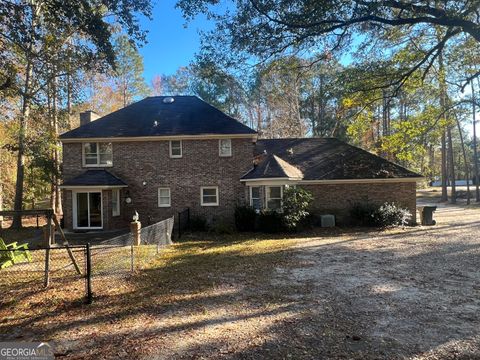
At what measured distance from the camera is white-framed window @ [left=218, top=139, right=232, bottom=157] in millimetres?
19641

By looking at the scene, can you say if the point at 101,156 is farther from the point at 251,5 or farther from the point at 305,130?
the point at 305,130

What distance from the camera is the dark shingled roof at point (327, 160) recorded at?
63.3ft

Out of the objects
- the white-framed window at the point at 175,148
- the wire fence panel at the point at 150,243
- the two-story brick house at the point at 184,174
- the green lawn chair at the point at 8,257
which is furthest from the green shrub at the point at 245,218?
the green lawn chair at the point at 8,257

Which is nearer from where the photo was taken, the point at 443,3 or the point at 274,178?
the point at 443,3

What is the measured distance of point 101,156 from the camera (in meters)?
20.1

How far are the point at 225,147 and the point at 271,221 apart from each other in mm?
5139

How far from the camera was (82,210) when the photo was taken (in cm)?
1906

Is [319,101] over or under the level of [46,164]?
over

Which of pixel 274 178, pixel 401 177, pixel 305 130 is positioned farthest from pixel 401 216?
pixel 305 130

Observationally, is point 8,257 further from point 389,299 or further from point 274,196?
point 274,196

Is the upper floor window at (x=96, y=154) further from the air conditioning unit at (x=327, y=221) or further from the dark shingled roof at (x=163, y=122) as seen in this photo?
the air conditioning unit at (x=327, y=221)

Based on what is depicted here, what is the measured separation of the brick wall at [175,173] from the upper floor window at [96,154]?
0.31 m

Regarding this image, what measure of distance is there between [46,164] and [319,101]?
29116mm

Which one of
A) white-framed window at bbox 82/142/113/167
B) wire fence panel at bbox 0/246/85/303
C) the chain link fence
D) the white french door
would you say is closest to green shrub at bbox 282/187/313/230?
the chain link fence
